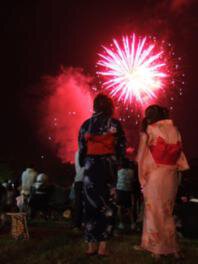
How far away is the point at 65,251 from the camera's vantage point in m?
6.27

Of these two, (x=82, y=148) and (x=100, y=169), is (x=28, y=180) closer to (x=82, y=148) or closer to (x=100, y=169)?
(x=82, y=148)

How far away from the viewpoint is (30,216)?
42.2 feet

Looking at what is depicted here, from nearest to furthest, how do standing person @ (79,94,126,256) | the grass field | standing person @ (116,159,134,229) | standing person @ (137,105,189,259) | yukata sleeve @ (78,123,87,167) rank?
1. the grass field
2. standing person @ (79,94,126,256)
3. standing person @ (137,105,189,259)
4. yukata sleeve @ (78,123,87,167)
5. standing person @ (116,159,134,229)

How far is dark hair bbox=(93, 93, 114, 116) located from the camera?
6.14m

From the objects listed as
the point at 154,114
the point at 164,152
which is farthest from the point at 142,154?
the point at 154,114

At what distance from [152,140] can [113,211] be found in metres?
1.05

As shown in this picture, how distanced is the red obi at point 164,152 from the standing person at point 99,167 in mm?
442

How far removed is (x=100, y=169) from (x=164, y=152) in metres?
0.87

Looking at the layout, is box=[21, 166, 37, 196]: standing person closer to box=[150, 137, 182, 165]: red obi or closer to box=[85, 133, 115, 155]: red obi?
box=[85, 133, 115, 155]: red obi

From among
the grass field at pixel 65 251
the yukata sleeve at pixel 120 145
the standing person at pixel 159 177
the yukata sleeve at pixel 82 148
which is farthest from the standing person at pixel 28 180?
the yukata sleeve at pixel 120 145

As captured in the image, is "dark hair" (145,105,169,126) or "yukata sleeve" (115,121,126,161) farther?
"dark hair" (145,105,169,126)

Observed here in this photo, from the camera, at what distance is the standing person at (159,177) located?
19.8 ft

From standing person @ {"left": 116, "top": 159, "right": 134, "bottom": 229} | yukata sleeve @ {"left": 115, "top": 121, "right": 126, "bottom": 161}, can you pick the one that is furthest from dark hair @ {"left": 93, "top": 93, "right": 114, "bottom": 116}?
standing person @ {"left": 116, "top": 159, "right": 134, "bottom": 229}

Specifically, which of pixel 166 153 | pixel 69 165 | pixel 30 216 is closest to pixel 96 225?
pixel 166 153
